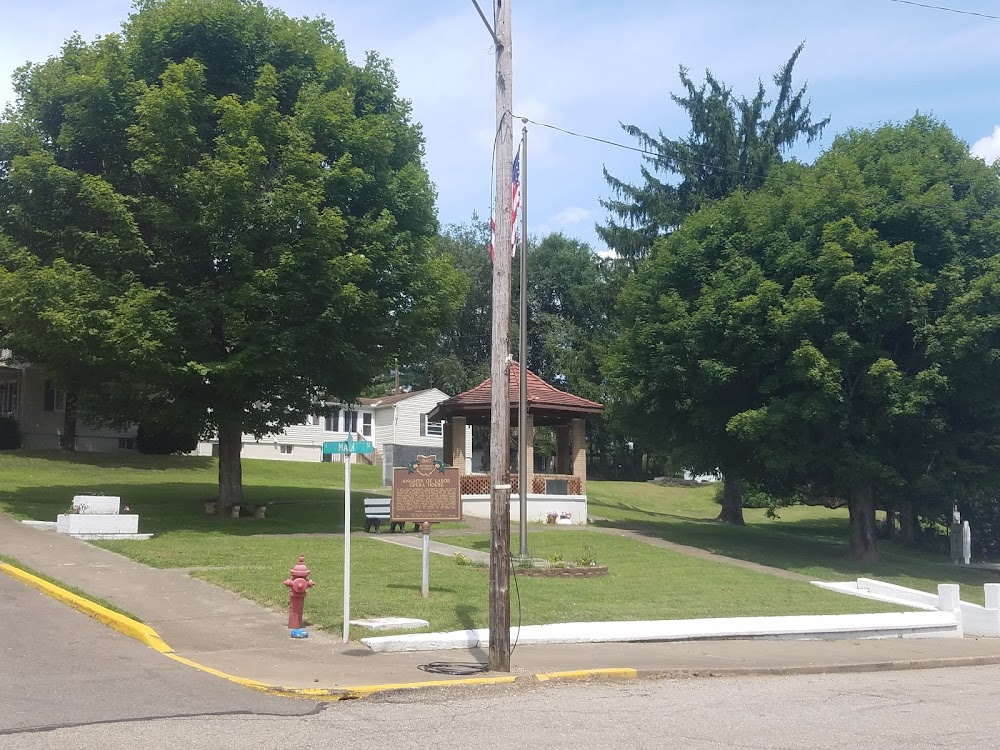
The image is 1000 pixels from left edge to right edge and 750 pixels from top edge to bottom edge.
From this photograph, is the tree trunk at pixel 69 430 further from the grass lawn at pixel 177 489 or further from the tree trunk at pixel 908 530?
the tree trunk at pixel 908 530

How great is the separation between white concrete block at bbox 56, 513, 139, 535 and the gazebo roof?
39.9ft

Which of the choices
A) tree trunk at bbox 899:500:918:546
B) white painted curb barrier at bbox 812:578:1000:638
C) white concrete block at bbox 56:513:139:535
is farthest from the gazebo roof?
white painted curb barrier at bbox 812:578:1000:638

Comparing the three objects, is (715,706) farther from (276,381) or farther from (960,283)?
(960,283)

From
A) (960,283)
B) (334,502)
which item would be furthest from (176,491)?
(960,283)

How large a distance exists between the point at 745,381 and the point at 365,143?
11632 millimetres

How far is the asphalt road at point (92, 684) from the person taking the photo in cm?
795

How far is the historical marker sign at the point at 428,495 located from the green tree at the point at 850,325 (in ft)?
36.9

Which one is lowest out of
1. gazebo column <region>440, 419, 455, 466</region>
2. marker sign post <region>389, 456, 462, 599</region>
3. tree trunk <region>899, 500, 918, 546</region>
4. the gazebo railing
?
tree trunk <region>899, 500, 918, 546</region>

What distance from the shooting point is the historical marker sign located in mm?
14703

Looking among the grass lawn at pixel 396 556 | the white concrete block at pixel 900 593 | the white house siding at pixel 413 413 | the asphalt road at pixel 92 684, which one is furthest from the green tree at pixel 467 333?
the asphalt road at pixel 92 684

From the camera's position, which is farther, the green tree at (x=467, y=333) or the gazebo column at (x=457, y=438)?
the green tree at (x=467, y=333)

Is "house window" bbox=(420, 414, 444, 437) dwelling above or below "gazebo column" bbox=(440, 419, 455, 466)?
above

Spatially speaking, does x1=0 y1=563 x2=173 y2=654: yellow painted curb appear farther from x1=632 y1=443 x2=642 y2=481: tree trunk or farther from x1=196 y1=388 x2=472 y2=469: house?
x1=632 y1=443 x2=642 y2=481: tree trunk

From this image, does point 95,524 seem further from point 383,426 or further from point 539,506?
point 383,426
